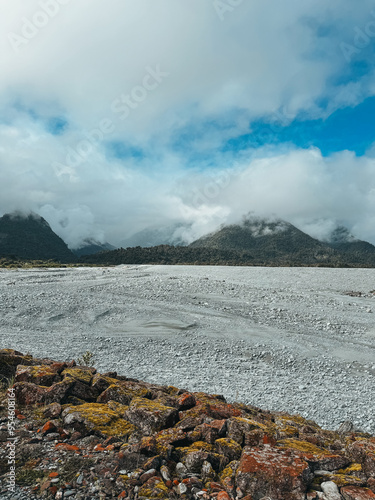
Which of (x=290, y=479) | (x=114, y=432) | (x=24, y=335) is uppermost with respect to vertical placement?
(x=290, y=479)

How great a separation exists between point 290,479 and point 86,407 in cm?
366

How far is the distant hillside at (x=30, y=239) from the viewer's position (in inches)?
5482

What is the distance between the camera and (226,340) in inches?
548

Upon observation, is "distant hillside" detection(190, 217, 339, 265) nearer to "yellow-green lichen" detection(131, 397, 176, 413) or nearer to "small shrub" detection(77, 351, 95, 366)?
"small shrub" detection(77, 351, 95, 366)

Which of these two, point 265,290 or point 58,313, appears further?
point 265,290

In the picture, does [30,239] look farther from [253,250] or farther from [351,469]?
[351,469]

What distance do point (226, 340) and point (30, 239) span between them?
167932 mm

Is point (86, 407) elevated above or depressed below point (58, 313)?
above

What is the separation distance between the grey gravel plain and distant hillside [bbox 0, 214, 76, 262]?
11954 centimetres

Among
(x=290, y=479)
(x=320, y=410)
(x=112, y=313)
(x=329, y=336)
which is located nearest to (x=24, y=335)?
(x=112, y=313)

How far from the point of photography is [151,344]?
13375mm

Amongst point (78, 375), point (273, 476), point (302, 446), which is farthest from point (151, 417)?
point (78, 375)

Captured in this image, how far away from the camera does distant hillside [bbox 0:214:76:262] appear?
139238 millimetres

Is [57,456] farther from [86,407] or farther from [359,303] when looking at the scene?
[359,303]
